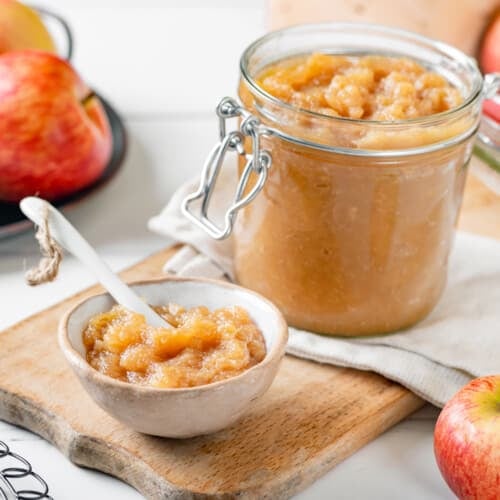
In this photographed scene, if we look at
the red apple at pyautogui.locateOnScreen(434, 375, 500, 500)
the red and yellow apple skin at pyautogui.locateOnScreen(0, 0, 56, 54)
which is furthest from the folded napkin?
the red and yellow apple skin at pyautogui.locateOnScreen(0, 0, 56, 54)

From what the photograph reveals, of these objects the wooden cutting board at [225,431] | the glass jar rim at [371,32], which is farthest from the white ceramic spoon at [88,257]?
the glass jar rim at [371,32]

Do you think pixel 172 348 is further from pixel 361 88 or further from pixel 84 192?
pixel 84 192

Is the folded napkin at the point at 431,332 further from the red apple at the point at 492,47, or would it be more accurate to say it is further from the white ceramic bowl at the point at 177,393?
the red apple at the point at 492,47

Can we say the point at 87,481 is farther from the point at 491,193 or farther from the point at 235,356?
the point at 491,193

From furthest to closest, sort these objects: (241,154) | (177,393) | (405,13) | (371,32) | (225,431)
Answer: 1. (405,13)
2. (371,32)
3. (241,154)
4. (225,431)
5. (177,393)

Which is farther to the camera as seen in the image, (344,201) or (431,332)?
(431,332)

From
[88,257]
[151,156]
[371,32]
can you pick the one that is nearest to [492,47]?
[371,32]

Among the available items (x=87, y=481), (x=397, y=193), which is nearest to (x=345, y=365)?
(x=397, y=193)
